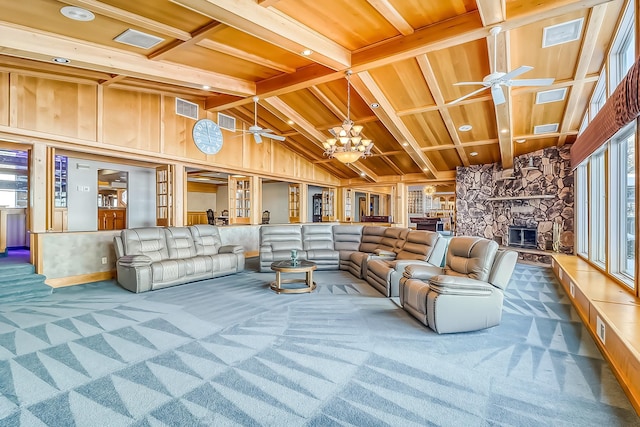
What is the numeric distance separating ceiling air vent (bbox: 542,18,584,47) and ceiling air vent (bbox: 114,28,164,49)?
16.4ft

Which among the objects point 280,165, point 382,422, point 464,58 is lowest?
point 382,422

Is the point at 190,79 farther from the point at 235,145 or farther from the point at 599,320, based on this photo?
the point at 599,320

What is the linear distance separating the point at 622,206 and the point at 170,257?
22.8ft

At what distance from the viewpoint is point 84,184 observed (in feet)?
25.9

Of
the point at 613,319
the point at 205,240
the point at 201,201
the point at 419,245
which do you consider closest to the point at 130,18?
the point at 205,240

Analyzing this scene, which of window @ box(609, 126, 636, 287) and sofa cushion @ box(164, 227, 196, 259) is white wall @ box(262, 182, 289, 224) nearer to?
sofa cushion @ box(164, 227, 196, 259)

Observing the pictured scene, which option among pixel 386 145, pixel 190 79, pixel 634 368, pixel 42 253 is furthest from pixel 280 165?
pixel 634 368

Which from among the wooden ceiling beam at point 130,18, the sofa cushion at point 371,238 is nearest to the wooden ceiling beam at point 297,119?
the wooden ceiling beam at point 130,18

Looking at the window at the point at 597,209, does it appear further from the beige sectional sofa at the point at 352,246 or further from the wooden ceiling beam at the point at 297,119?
the wooden ceiling beam at the point at 297,119

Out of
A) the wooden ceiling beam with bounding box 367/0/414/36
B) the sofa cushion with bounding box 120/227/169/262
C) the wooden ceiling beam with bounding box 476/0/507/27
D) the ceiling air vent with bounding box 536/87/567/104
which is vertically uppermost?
the wooden ceiling beam with bounding box 367/0/414/36

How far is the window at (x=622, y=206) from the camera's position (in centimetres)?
411

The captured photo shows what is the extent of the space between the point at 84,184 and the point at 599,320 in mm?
9802

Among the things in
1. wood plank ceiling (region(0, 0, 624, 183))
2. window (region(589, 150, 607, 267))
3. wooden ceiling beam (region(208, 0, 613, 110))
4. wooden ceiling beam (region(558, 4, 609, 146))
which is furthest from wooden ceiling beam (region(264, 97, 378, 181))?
window (region(589, 150, 607, 267))

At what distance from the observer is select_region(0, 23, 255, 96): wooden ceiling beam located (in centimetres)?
376
